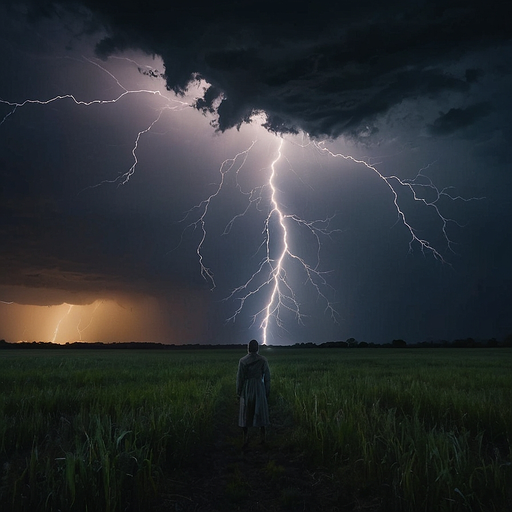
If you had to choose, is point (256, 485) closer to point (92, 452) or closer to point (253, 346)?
point (92, 452)

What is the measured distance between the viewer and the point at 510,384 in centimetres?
1419

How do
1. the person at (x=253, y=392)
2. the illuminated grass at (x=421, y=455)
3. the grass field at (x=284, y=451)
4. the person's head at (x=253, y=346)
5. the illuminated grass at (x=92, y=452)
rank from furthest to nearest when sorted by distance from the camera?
the person's head at (x=253, y=346)
the person at (x=253, y=392)
the illuminated grass at (x=421, y=455)
the grass field at (x=284, y=451)
the illuminated grass at (x=92, y=452)

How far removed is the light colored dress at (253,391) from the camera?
700cm

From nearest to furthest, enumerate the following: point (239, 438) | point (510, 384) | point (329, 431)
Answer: point (329, 431) < point (239, 438) < point (510, 384)

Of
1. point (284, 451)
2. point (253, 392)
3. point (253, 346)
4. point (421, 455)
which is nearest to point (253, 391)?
point (253, 392)

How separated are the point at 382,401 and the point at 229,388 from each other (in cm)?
731

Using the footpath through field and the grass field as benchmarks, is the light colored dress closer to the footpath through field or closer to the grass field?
the footpath through field

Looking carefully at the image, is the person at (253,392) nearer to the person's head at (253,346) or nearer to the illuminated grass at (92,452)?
the person's head at (253,346)

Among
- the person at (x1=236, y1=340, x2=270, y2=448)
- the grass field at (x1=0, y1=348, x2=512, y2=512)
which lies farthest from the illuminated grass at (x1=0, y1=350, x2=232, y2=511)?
the person at (x1=236, y1=340, x2=270, y2=448)

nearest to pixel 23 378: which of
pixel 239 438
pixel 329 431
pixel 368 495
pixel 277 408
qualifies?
pixel 277 408

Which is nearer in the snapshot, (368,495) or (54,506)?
(54,506)

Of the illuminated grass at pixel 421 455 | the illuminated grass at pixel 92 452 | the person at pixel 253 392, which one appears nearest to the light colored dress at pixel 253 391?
the person at pixel 253 392

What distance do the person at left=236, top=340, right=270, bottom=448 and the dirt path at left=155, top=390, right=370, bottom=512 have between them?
1.23ft

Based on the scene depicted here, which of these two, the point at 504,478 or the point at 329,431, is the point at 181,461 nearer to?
the point at 329,431
